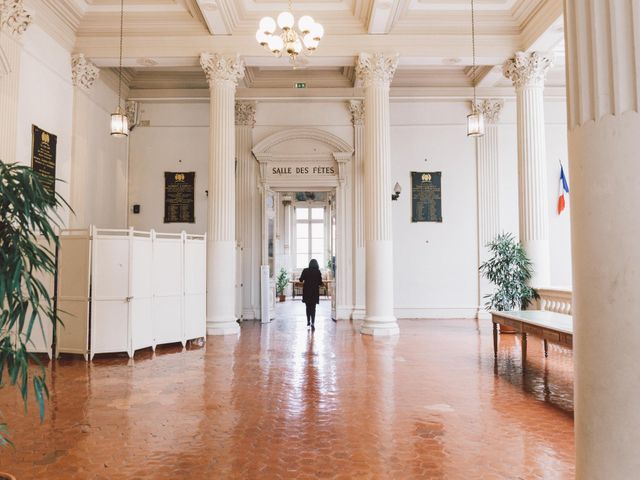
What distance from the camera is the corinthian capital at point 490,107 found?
11406mm

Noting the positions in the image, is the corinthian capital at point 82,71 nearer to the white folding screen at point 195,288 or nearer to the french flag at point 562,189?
the white folding screen at point 195,288

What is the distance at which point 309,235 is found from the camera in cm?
1873

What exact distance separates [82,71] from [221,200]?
3.69 m

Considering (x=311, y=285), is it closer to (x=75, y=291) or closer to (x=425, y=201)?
(x=425, y=201)

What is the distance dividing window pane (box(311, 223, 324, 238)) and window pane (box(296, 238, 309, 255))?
377 mm

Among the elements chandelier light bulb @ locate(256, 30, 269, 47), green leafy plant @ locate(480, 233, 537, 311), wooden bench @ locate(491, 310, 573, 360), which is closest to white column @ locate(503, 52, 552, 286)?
green leafy plant @ locate(480, 233, 537, 311)

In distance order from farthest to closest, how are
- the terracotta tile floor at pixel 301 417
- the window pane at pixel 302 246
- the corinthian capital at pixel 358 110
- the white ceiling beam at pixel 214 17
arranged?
1. the window pane at pixel 302 246
2. the corinthian capital at pixel 358 110
3. the white ceiling beam at pixel 214 17
4. the terracotta tile floor at pixel 301 417

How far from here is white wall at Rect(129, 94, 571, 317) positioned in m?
11.3

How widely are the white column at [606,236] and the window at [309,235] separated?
16.8 m

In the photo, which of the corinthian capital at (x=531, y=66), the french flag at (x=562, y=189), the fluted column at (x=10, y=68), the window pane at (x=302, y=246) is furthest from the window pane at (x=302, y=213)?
the fluted column at (x=10, y=68)

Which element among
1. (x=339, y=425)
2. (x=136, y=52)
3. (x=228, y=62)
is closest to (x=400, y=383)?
(x=339, y=425)

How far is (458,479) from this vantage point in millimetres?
2879

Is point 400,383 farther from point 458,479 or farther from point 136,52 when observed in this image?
point 136,52

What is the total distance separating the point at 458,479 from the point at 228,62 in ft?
27.1
